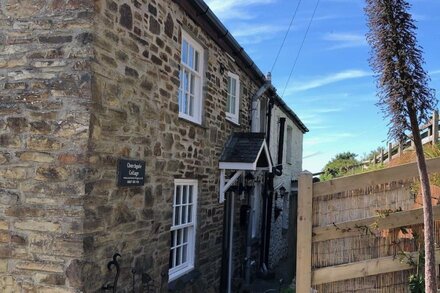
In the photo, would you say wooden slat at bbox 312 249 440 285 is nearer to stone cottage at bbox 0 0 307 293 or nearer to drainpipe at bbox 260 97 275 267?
stone cottage at bbox 0 0 307 293

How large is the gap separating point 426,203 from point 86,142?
10.3ft

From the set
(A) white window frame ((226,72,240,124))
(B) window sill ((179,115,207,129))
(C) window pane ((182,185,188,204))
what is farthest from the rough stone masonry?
(A) white window frame ((226,72,240,124))

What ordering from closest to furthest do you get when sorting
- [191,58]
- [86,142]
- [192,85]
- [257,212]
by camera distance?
[86,142] < [191,58] < [192,85] < [257,212]

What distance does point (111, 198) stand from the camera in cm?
487

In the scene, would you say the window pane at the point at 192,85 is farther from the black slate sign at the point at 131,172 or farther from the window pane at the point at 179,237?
the black slate sign at the point at 131,172

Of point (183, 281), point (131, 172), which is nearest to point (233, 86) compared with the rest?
point (183, 281)

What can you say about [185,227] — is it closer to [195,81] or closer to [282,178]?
[195,81]

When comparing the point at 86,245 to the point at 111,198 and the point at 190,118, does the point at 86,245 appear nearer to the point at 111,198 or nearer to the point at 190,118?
the point at 111,198

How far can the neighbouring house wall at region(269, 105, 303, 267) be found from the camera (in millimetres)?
14422

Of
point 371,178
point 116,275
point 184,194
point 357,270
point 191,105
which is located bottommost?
point 116,275

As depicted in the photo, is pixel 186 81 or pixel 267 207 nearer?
pixel 186 81

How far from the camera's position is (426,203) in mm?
3256

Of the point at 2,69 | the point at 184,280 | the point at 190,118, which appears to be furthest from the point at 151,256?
the point at 2,69

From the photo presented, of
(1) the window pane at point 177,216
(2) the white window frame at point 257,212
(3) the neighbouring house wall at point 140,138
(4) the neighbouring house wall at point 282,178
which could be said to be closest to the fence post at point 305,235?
(3) the neighbouring house wall at point 140,138
